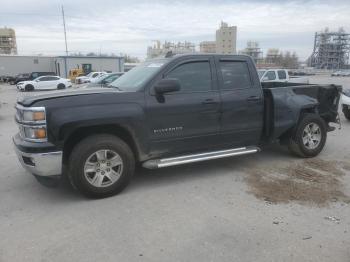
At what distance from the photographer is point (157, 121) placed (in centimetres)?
475

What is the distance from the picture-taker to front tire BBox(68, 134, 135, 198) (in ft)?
14.1

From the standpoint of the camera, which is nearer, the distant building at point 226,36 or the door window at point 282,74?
the door window at point 282,74

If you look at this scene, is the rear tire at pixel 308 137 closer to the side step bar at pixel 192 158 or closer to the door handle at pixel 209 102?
the side step bar at pixel 192 158

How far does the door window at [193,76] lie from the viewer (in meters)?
5.03

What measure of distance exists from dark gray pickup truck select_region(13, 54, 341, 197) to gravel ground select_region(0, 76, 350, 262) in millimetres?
407

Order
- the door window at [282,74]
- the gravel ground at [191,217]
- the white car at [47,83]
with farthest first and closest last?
the white car at [47,83] < the door window at [282,74] < the gravel ground at [191,217]

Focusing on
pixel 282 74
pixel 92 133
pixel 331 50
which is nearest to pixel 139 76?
pixel 92 133

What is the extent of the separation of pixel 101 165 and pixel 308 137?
3921 mm

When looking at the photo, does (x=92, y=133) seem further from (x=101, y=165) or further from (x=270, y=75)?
(x=270, y=75)

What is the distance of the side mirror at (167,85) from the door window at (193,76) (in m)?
0.33

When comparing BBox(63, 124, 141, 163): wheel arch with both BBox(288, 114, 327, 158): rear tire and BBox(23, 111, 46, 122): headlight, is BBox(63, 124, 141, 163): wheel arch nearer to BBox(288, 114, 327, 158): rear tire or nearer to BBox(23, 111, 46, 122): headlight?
BBox(23, 111, 46, 122): headlight

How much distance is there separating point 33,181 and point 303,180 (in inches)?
163

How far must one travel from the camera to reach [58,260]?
3127mm

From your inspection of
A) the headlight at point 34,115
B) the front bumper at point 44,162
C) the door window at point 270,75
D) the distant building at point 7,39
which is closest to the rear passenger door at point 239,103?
the front bumper at point 44,162
